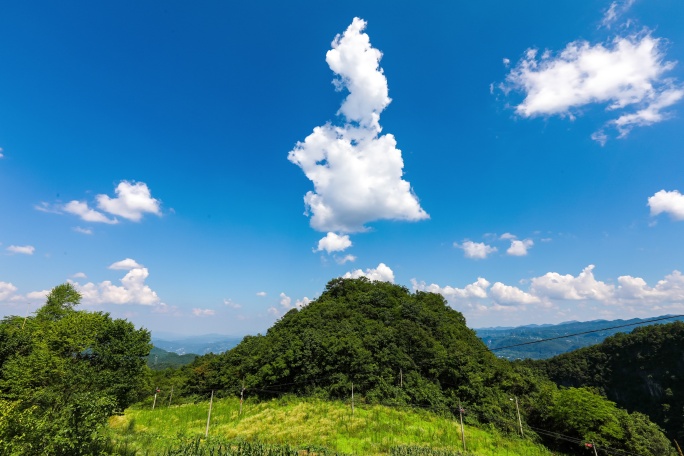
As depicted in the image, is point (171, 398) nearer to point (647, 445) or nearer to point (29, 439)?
point (29, 439)

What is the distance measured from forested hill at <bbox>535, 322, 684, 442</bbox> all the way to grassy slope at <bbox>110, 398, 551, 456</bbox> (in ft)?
274

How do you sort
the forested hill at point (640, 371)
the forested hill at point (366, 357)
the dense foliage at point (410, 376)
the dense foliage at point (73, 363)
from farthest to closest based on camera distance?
the forested hill at point (640, 371) → the forested hill at point (366, 357) → the dense foliage at point (410, 376) → the dense foliage at point (73, 363)

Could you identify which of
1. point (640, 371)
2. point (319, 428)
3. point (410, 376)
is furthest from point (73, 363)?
point (640, 371)

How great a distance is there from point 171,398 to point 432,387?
53842 millimetres

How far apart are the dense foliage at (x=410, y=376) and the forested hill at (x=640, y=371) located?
2572 inches

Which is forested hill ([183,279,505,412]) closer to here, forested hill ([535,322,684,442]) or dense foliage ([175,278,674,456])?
dense foliage ([175,278,674,456])

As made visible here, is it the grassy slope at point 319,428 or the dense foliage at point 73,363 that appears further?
the dense foliage at point 73,363

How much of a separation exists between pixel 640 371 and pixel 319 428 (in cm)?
12247

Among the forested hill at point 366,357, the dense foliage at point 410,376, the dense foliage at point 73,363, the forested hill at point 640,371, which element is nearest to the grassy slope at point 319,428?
the dense foliage at point 410,376

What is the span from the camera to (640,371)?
315ft

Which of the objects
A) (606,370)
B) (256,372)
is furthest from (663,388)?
(256,372)

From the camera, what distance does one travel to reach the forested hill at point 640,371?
82.7 m

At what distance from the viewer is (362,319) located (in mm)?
56375

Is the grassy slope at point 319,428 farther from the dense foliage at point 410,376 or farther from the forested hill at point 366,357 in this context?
the forested hill at point 366,357
